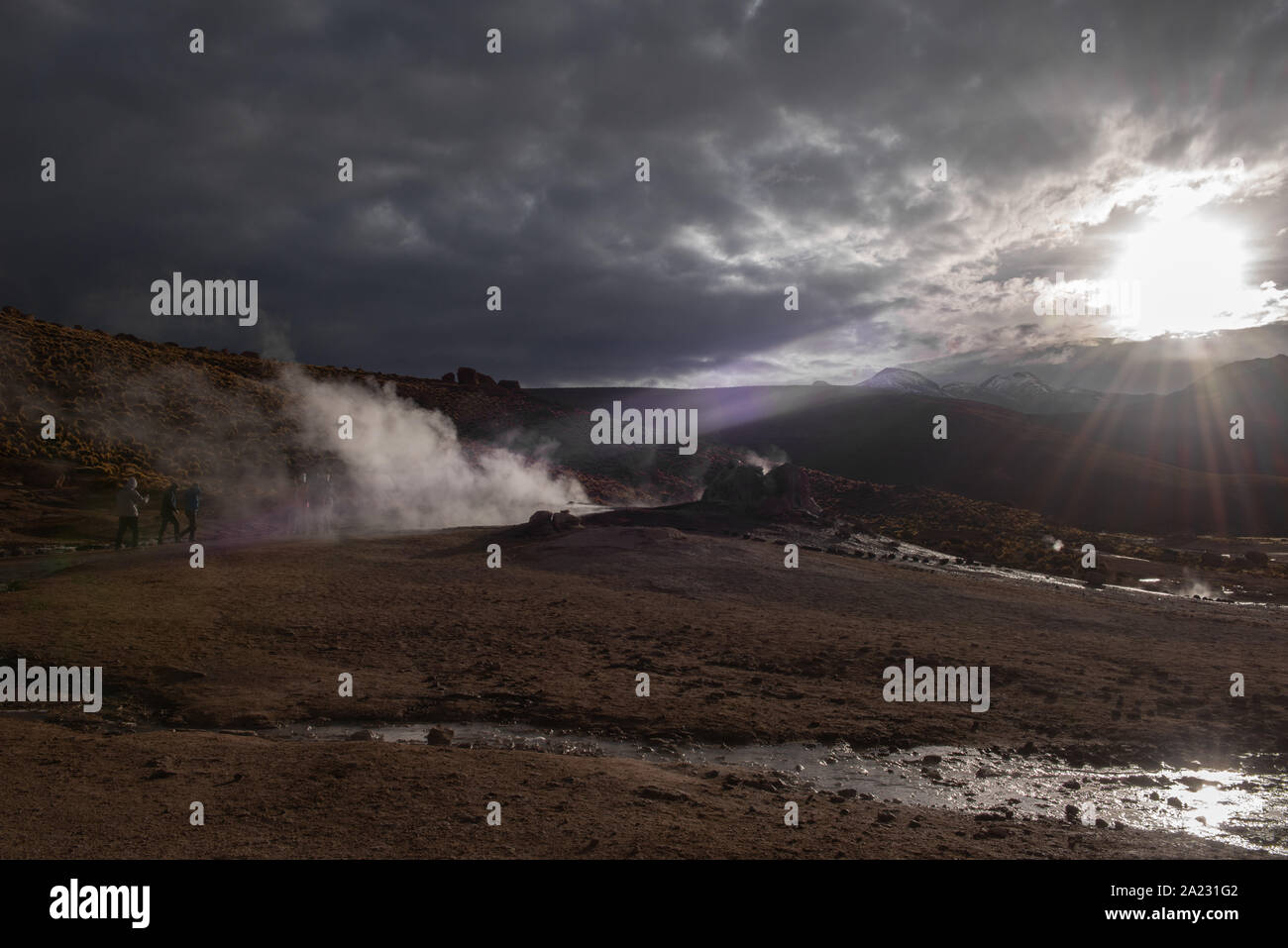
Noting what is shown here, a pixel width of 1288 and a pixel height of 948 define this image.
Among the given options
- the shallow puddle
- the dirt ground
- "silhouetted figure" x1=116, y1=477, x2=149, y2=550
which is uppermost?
"silhouetted figure" x1=116, y1=477, x2=149, y2=550

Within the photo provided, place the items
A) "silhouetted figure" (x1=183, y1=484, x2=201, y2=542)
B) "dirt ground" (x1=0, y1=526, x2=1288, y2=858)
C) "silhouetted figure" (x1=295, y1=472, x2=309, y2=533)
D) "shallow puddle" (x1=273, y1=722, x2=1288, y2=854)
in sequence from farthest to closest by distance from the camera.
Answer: "silhouetted figure" (x1=295, y1=472, x2=309, y2=533)
"silhouetted figure" (x1=183, y1=484, x2=201, y2=542)
"shallow puddle" (x1=273, y1=722, x2=1288, y2=854)
"dirt ground" (x1=0, y1=526, x2=1288, y2=858)

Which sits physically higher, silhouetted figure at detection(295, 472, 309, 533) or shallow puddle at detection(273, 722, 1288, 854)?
silhouetted figure at detection(295, 472, 309, 533)

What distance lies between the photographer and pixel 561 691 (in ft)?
31.5

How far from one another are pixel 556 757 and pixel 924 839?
3.36 metres

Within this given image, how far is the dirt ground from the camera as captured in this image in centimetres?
542
